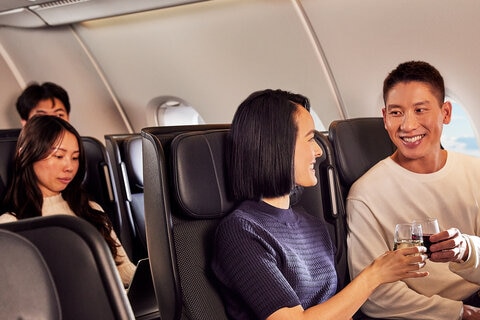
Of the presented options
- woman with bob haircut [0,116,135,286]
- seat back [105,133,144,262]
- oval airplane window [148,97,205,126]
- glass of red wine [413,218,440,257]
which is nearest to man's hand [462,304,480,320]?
glass of red wine [413,218,440,257]

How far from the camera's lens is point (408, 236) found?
202 centimetres

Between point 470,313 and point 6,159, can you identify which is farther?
point 6,159

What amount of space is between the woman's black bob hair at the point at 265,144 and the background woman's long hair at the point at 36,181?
3.47ft

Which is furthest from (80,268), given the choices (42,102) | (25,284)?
(42,102)

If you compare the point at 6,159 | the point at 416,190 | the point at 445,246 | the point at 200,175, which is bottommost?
the point at 445,246

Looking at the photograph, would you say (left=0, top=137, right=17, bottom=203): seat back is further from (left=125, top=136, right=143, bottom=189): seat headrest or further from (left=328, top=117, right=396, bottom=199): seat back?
(left=328, top=117, right=396, bottom=199): seat back

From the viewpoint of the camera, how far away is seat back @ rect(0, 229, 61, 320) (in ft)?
2.84

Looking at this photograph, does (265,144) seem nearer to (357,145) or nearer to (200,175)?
(200,175)

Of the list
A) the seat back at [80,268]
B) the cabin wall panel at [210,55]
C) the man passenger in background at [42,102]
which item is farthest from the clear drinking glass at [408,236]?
the cabin wall panel at [210,55]

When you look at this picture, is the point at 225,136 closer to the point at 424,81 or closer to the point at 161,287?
the point at 161,287

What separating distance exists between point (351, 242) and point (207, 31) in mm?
3596

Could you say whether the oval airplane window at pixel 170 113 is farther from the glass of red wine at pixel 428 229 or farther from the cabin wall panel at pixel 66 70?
the glass of red wine at pixel 428 229

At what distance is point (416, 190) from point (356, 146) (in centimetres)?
30

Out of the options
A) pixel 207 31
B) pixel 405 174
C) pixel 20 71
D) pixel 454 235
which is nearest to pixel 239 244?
pixel 454 235
